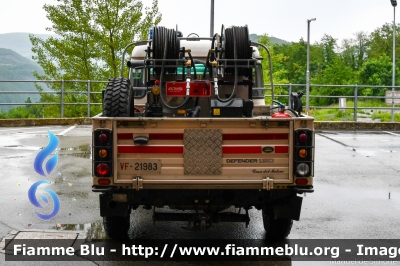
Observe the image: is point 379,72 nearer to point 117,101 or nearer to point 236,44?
point 236,44

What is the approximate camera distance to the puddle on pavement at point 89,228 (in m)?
6.43

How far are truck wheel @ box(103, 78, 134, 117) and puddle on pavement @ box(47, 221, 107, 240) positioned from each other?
141 centimetres

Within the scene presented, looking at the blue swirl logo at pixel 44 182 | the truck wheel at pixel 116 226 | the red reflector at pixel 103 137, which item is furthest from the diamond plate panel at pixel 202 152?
the blue swirl logo at pixel 44 182

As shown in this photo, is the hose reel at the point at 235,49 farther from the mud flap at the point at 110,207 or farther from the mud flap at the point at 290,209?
the mud flap at the point at 110,207

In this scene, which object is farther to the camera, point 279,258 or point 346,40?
point 346,40

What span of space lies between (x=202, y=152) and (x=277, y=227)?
4.53 feet

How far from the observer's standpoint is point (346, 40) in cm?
8725

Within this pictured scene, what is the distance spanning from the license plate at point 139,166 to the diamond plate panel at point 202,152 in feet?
0.92

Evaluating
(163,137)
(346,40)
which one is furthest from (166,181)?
(346,40)

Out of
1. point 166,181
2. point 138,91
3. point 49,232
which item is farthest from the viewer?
point 138,91

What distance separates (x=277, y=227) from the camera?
20.4ft

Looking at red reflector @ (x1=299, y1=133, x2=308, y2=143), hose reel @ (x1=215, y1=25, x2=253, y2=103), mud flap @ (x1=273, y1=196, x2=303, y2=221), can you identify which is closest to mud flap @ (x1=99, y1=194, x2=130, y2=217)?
mud flap @ (x1=273, y1=196, x2=303, y2=221)

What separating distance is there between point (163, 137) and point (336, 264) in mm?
2046

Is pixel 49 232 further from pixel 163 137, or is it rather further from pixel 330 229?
pixel 330 229
